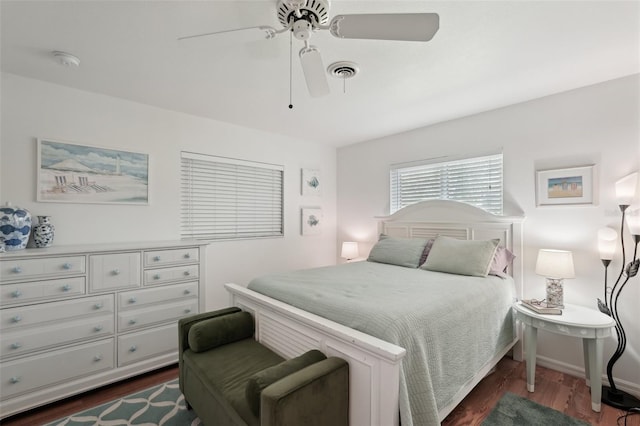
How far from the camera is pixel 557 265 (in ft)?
7.43

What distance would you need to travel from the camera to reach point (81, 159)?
2520mm

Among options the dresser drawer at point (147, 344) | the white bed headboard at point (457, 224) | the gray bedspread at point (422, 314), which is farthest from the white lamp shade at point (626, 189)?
the dresser drawer at point (147, 344)

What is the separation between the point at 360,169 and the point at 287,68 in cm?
236

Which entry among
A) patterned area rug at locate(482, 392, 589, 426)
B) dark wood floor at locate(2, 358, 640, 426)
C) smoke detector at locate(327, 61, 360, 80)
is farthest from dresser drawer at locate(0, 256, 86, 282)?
patterned area rug at locate(482, 392, 589, 426)

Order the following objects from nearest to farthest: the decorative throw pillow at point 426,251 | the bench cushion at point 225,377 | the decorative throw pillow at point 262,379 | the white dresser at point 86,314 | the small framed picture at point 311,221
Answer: the decorative throw pillow at point 262,379
the bench cushion at point 225,377
the white dresser at point 86,314
the decorative throw pillow at point 426,251
the small framed picture at point 311,221

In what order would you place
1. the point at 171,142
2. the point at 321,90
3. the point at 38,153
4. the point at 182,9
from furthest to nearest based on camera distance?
1. the point at 171,142
2. the point at 38,153
3. the point at 321,90
4. the point at 182,9

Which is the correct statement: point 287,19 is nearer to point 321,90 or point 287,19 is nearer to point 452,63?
point 321,90

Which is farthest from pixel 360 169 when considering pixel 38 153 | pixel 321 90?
pixel 38 153

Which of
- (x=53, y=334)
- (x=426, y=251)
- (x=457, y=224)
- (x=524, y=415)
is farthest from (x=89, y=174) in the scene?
(x=524, y=415)

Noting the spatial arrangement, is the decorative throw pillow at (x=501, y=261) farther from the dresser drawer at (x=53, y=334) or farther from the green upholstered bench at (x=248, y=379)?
the dresser drawer at (x=53, y=334)

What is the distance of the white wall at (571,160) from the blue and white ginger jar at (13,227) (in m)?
3.91

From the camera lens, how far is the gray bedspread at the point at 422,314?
1391mm

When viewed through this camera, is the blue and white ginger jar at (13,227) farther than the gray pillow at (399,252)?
No

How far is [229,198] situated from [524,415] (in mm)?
3327
